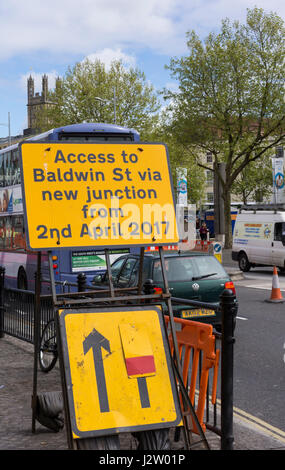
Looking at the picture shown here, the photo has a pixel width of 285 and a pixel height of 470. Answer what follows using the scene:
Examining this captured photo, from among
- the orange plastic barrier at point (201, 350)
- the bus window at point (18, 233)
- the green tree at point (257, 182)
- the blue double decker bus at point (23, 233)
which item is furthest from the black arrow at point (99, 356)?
the green tree at point (257, 182)

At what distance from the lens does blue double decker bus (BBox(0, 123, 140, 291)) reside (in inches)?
584

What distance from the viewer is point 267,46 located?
36.7 m

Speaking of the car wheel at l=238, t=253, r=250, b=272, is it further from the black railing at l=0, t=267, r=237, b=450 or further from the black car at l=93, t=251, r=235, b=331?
the black railing at l=0, t=267, r=237, b=450

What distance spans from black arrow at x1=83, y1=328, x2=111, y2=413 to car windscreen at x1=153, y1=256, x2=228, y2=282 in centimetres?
602

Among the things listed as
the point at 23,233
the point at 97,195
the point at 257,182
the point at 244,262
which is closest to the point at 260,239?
the point at 244,262

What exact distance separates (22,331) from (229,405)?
5371 millimetres

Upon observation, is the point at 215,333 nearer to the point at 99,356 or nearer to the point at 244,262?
the point at 99,356

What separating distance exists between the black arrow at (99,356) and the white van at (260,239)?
20.1m

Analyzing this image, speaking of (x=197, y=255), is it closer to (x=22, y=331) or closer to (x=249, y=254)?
(x=22, y=331)

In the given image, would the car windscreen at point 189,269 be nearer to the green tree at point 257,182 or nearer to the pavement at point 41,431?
the pavement at point 41,431

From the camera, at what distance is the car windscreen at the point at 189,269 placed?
34.7 feet

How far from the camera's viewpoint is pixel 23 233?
16.5 metres

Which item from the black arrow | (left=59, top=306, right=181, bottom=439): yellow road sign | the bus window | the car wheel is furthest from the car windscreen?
the car wheel

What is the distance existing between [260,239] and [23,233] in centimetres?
1153
